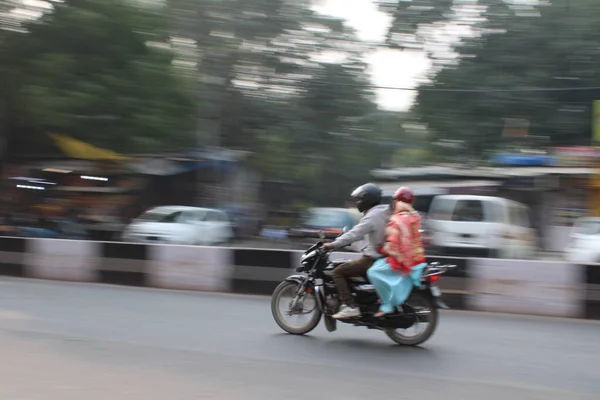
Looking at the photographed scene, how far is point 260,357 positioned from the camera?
5.52 m

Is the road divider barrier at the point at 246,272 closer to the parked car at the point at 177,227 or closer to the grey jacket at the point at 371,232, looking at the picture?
the grey jacket at the point at 371,232

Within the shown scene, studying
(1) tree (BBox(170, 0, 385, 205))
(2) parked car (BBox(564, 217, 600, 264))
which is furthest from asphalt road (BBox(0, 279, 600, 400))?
(1) tree (BBox(170, 0, 385, 205))

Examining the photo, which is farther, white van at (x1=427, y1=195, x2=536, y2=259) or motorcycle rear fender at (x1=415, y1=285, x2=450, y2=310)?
white van at (x1=427, y1=195, x2=536, y2=259)

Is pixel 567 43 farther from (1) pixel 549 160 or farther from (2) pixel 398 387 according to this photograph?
(2) pixel 398 387

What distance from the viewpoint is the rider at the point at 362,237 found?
603 cm

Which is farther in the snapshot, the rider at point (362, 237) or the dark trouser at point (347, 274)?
the dark trouser at point (347, 274)

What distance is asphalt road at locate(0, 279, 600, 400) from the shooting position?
179 inches

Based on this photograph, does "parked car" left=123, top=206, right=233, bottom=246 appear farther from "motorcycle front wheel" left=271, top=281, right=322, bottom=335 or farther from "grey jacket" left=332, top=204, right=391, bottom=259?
"grey jacket" left=332, top=204, right=391, bottom=259

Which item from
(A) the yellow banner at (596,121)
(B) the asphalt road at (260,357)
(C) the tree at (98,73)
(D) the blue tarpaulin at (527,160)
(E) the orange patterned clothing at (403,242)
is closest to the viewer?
(B) the asphalt road at (260,357)

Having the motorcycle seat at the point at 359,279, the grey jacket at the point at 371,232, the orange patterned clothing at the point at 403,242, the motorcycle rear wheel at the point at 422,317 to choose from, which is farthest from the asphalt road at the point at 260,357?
the grey jacket at the point at 371,232

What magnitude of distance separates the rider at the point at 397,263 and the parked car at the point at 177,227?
13852 mm

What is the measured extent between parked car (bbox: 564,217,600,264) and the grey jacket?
8.91 m

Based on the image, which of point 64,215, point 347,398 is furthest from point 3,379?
point 64,215

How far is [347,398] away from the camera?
14.3 ft
